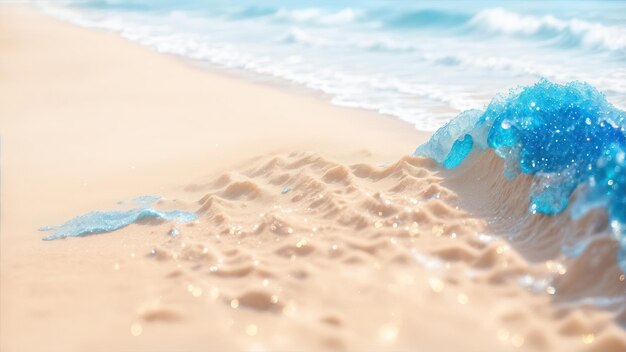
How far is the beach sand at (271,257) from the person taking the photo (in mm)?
2684

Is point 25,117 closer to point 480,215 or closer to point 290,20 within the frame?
point 480,215

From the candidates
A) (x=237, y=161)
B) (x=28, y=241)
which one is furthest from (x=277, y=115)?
(x=28, y=241)

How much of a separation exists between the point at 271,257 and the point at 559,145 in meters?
1.53

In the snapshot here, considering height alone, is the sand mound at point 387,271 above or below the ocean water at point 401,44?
below

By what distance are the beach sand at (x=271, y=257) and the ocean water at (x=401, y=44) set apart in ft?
6.87

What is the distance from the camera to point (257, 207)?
3973 millimetres

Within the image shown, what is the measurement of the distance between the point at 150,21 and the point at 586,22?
9.63 meters

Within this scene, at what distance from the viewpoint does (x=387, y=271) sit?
9.91 ft

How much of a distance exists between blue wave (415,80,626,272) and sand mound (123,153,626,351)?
4.5 inches

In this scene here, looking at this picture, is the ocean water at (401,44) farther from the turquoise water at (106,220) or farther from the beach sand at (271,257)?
the turquoise water at (106,220)

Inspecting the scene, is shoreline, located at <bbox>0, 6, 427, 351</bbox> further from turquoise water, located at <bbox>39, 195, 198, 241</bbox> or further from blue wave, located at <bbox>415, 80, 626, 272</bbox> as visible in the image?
blue wave, located at <bbox>415, 80, 626, 272</bbox>

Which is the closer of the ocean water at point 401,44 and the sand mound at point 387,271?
the sand mound at point 387,271

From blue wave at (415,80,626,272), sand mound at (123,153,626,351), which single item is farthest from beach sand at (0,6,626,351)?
blue wave at (415,80,626,272)

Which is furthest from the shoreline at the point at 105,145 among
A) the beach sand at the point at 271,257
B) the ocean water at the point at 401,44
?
the ocean water at the point at 401,44
